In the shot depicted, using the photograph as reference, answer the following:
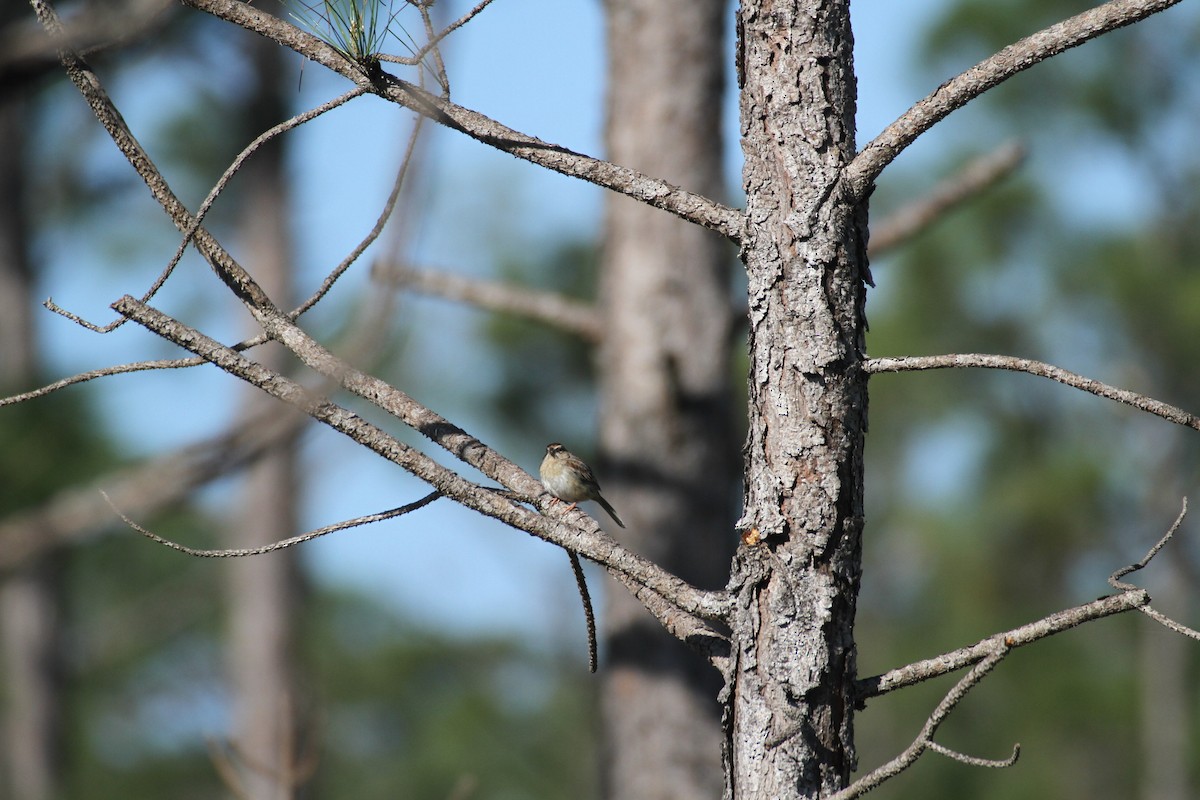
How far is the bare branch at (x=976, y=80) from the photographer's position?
60.2 inches

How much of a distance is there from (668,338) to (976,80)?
3.01m

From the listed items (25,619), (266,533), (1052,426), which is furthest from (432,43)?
(1052,426)

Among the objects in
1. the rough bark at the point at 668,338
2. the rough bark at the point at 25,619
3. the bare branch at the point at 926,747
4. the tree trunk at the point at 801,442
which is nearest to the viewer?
the bare branch at the point at 926,747

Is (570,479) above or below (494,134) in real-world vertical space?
above

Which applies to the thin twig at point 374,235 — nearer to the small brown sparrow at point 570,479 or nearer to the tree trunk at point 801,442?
the tree trunk at point 801,442

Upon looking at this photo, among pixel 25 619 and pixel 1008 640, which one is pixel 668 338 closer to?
pixel 1008 640

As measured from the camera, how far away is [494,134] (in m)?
1.77

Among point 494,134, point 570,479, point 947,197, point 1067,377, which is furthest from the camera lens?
point 570,479

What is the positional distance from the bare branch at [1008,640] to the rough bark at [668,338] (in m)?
2.83

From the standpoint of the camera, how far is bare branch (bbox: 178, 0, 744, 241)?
1737 millimetres

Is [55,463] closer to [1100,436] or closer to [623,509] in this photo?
[623,509]

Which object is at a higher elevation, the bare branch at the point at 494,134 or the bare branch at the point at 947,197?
the bare branch at the point at 947,197

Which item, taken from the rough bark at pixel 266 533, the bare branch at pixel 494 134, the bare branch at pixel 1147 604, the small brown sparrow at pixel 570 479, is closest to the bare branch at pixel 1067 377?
the bare branch at pixel 1147 604

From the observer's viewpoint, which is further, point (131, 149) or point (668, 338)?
point (668, 338)
